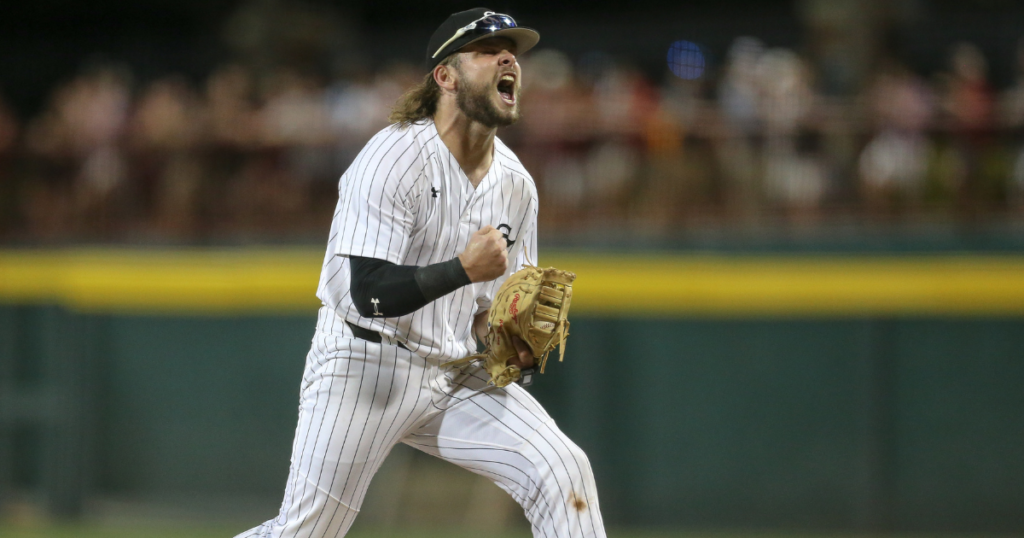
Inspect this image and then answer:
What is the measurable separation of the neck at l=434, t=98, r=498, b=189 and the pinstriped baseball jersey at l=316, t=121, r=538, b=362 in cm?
3

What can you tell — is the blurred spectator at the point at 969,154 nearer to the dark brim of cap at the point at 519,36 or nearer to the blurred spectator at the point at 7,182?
the dark brim of cap at the point at 519,36

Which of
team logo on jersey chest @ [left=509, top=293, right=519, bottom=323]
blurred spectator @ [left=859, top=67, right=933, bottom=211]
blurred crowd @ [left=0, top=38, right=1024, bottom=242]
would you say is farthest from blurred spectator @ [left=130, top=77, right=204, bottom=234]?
team logo on jersey chest @ [left=509, top=293, right=519, bottom=323]

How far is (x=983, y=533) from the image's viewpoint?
6980 mm

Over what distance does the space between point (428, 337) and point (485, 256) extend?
1.98ft

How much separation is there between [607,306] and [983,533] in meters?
2.70

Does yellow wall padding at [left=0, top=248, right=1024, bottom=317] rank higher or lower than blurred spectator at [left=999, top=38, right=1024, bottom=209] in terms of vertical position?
lower

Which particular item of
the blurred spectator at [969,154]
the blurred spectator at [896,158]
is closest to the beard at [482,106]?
the blurred spectator at [896,158]

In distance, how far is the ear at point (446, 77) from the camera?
11.8ft

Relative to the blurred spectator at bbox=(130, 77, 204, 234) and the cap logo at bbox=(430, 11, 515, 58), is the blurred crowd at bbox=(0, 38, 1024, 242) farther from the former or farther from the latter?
the cap logo at bbox=(430, 11, 515, 58)

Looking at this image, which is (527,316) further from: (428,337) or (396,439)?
(396,439)

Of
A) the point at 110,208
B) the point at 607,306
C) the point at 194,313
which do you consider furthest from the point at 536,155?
the point at 110,208

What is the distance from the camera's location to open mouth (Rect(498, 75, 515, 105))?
3561 millimetres

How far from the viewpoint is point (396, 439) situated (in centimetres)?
368

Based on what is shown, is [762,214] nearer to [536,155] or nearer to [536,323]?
[536,155]
